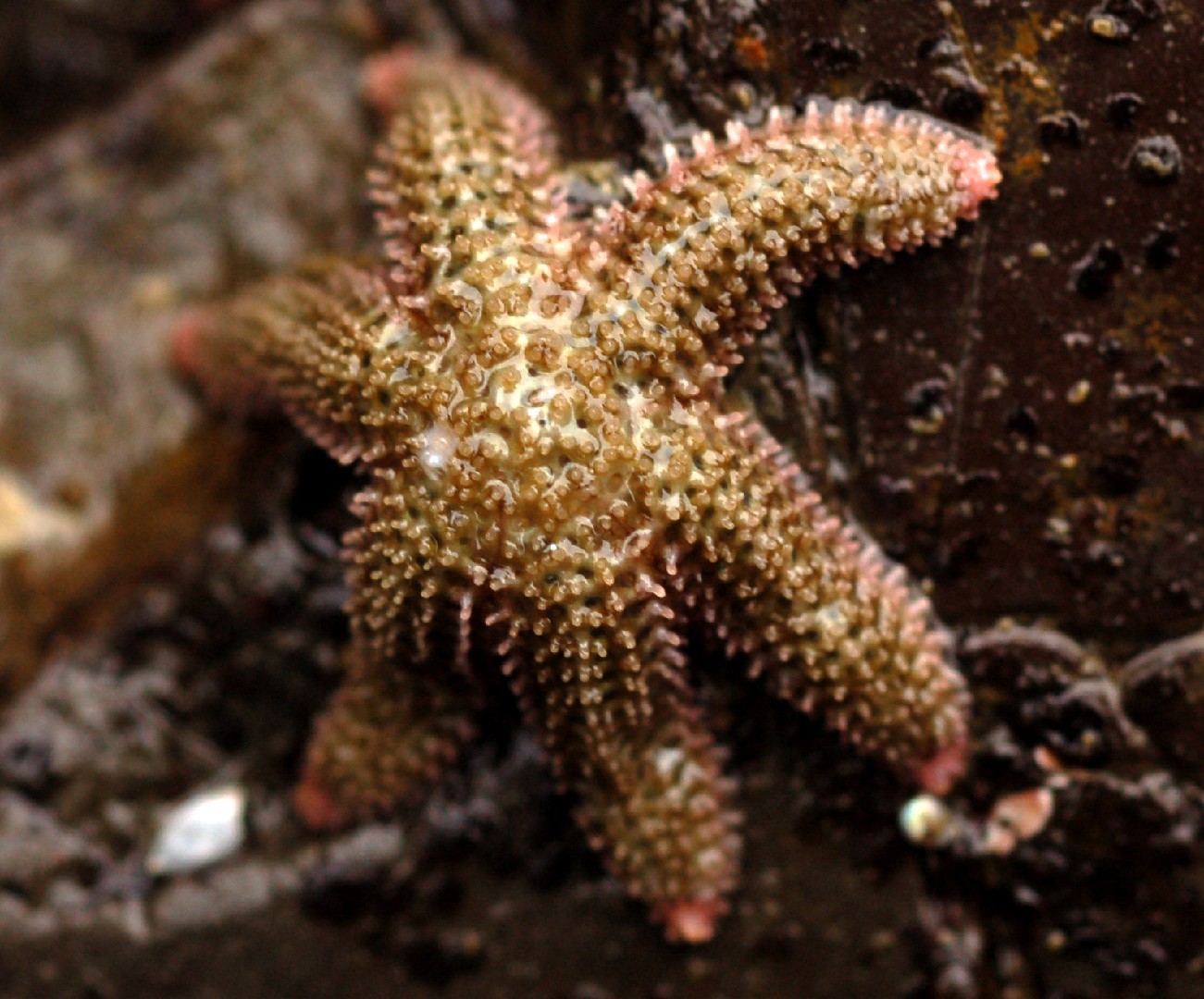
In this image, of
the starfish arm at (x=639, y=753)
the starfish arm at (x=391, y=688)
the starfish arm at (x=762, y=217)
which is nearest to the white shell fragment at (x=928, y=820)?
the starfish arm at (x=639, y=753)

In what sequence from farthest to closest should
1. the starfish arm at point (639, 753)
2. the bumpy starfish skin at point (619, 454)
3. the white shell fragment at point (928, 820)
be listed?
the white shell fragment at point (928, 820) → the starfish arm at point (639, 753) → the bumpy starfish skin at point (619, 454)

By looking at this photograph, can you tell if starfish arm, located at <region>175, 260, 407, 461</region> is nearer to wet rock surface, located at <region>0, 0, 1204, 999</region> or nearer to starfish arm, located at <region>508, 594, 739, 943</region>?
wet rock surface, located at <region>0, 0, 1204, 999</region>

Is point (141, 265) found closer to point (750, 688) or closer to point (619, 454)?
point (619, 454)

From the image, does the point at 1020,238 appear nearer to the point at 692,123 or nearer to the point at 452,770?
the point at 692,123

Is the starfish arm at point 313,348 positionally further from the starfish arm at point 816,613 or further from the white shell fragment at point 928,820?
the white shell fragment at point 928,820

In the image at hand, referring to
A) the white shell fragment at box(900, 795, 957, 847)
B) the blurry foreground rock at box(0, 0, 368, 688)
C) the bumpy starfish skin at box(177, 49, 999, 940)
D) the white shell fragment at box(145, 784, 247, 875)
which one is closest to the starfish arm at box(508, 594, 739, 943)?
the bumpy starfish skin at box(177, 49, 999, 940)

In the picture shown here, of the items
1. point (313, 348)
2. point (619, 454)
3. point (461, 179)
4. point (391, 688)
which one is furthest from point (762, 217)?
point (391, 688)

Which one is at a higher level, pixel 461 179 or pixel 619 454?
pixel 461 179
